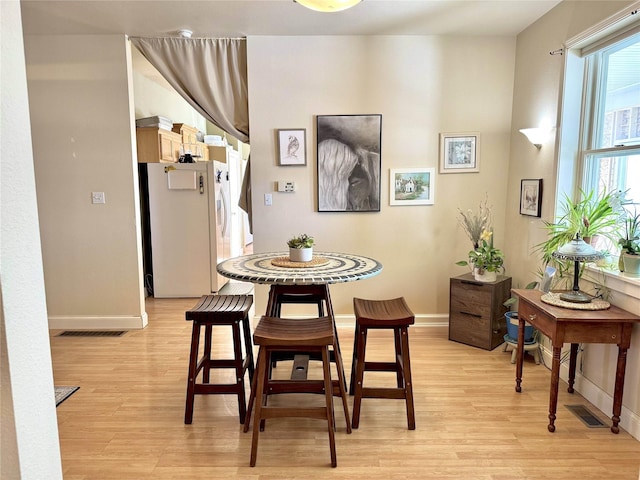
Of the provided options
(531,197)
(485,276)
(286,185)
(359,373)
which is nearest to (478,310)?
(485,276)

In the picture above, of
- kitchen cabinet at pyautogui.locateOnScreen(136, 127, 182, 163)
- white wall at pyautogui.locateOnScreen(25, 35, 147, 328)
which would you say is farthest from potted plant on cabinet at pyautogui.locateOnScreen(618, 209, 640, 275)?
kitchen cabinet at pyautogui.locateOnScreen(136, 127, 182, 163)

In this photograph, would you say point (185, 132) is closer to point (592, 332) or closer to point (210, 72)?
point (210, 72)

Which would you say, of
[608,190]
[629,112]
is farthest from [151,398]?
[629,112]

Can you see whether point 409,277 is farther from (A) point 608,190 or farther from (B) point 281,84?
(B) point 281,84

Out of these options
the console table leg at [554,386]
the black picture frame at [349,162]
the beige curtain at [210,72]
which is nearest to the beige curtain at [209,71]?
the beige curtain at [210,72]

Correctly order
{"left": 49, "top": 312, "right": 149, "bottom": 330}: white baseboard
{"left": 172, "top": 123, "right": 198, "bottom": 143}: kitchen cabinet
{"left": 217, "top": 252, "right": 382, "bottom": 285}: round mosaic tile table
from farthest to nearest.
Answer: {"left": 172, "top": 123, "right": 198, "bottom": 143}: kitchen cabinet → {"left": 49, "top": 312, "right": 149, "bottom": 330}: white baseboard → {"left": 217, "top": 252, "right": 382, "bottom": 285}: round mosaic tile table

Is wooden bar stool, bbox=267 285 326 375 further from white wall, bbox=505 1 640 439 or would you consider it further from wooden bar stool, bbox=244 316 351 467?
white wall, bbox=505 1 640 439

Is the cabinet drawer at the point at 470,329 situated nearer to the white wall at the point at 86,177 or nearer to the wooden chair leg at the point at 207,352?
the wooden chair leg at the point at 207,352

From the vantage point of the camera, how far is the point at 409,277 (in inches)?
148

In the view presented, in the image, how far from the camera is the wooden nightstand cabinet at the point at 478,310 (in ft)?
10.6

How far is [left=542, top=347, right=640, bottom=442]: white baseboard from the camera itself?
2145 mm

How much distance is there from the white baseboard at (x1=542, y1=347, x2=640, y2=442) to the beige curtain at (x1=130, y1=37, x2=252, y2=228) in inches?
120

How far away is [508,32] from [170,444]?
3.79m

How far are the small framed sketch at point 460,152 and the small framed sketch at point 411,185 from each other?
15 cm
